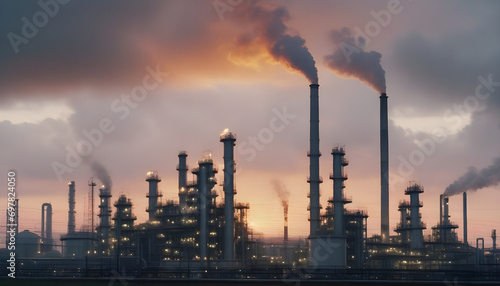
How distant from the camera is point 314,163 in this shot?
7406 centimetres

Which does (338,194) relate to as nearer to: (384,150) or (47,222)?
(384,150)

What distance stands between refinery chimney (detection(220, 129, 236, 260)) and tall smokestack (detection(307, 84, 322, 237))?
32.7 ft

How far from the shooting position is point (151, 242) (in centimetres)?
9300

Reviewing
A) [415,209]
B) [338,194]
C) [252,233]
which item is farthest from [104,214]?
[415,209]

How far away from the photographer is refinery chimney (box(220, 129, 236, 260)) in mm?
79625

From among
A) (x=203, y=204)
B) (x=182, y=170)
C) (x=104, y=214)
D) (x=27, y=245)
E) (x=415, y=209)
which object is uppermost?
(x=182, y=170)

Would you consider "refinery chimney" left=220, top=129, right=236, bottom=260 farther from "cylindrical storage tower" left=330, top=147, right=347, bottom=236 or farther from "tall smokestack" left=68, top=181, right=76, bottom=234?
"tall smokestack" left=68, top=181, right=76, bottom=234

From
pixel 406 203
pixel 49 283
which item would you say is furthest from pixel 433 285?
pixel 406 203

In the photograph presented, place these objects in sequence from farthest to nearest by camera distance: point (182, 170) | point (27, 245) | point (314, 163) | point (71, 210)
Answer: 1. point (71, 210)
2. point (27, 245)
3. point (182, 170)
4. point (314, 163)

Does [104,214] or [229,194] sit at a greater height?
[229,194]

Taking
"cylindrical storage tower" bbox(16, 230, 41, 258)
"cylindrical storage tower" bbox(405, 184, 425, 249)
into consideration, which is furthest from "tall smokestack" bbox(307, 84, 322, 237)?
"cylindrical storage tower" bbox(16, 230, 41, 258)

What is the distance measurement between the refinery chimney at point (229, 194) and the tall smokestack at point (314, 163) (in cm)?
997

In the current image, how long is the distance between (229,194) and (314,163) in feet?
38.2

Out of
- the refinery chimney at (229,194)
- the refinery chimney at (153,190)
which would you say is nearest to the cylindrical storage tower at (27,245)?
the refinery chimney at (153,190)
